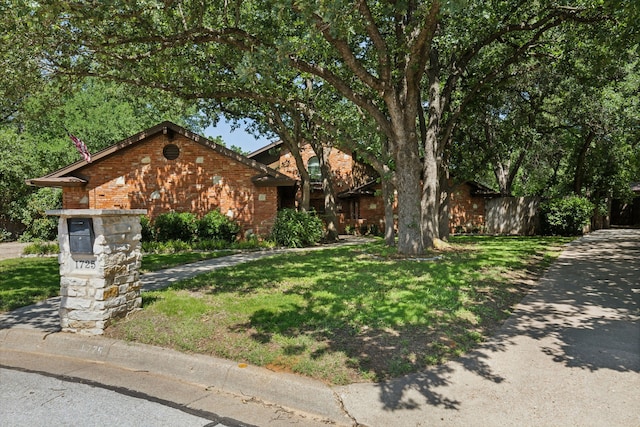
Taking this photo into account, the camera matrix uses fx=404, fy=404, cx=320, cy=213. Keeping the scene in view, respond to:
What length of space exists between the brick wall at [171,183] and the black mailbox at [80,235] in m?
11.7

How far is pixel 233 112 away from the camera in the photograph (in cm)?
1759

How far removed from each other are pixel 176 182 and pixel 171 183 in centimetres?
22

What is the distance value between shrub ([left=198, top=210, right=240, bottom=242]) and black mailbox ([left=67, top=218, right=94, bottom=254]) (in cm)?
1070

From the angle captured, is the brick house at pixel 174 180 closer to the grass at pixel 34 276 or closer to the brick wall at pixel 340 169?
the grass at pixel 34 276

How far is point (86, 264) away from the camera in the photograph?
524 cm

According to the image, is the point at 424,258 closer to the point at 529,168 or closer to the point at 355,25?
the point at 355,25

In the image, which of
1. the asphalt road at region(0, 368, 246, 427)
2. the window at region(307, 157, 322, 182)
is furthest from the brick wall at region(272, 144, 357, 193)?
the asphalt road at region(0, 368, 246, 427)

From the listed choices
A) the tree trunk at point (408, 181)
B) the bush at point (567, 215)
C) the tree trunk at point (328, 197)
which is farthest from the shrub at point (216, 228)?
the bush at point (567, 215)

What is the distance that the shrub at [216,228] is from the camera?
52.9ft

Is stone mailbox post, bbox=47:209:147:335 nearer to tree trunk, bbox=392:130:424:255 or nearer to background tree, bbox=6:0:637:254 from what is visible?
background tree, bbox=6:0:637:254

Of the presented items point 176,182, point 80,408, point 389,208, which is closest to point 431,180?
point 389,208

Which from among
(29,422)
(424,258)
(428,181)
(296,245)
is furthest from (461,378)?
(296,245)

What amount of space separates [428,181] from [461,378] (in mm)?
9285

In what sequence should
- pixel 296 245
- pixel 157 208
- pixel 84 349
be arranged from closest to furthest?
pixel 84 349
pixel 296 245
pixel 157 208
